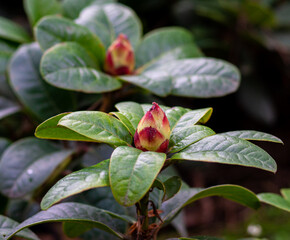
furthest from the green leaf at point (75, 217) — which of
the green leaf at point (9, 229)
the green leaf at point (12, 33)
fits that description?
the green leaf at point (12, 33)

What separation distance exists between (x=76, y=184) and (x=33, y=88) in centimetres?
57

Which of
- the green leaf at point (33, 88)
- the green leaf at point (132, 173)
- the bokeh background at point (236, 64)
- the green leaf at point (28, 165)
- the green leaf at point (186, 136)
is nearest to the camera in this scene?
the green leaf at point (132, 173)

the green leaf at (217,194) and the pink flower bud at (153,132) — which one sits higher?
the pink flower bud at (153,132)

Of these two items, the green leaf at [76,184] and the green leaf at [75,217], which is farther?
the green leaf at [75,217]

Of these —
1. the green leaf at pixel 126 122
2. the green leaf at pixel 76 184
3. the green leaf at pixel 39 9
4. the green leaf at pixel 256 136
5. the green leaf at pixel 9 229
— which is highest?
the green leaf at pixel 39 9

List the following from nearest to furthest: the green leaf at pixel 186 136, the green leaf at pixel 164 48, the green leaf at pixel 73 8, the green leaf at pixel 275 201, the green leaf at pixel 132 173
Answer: the green leaf at pixel 132 173 → the green leaf at pixel 186 136 → the green leaf at pixel 275 201 → the green leaf at pixel 164 48 → the green leaf at pixel 73 8

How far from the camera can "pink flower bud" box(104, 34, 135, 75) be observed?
952 millimetres

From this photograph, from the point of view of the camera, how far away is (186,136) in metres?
0.65

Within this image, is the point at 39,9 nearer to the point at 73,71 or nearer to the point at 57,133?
the point at 73,71

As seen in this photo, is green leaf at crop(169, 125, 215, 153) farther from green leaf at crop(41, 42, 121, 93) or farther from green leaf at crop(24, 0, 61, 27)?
green leaf at crop(24, 0, 61, 27)

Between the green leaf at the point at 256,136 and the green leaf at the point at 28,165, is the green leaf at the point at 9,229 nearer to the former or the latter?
the green leaf at the point at 28,165

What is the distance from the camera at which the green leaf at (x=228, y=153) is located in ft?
1.87

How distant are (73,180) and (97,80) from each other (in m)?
0.38

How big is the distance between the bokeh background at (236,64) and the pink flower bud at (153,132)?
1048mm
